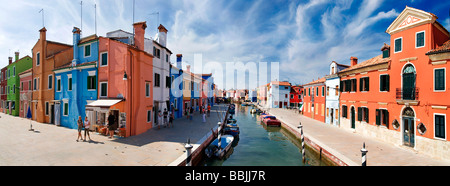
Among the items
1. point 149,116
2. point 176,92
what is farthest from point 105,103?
point 176,92

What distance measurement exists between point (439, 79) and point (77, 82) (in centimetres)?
2713

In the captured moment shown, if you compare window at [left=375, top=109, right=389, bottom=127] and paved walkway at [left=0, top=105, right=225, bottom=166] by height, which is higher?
window at [left=375, top=109, right=389, bottom=127]

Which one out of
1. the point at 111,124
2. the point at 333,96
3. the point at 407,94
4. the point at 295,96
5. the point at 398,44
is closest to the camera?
the point at 407,94

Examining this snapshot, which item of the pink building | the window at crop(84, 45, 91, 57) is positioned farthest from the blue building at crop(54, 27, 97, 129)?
the pink building

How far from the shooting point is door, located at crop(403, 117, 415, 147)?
40.7 ft

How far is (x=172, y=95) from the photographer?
23375 millimetres

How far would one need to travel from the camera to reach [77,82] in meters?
16.4

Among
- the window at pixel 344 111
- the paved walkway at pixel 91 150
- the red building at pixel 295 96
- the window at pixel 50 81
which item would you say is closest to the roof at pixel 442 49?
the window at pixel 344 111

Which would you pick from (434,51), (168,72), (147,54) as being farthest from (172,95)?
(434,51)

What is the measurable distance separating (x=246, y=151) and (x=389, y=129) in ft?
36.9

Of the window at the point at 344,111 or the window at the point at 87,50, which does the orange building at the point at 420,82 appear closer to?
the window at the point at 344,111

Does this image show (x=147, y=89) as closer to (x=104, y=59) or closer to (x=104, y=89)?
(x=104, y=89)

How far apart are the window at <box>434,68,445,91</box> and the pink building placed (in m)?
39.6

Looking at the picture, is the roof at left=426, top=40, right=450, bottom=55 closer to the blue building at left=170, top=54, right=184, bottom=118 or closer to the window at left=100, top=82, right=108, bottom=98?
the blue building at left=170, top=54, right=184, bottom=118
